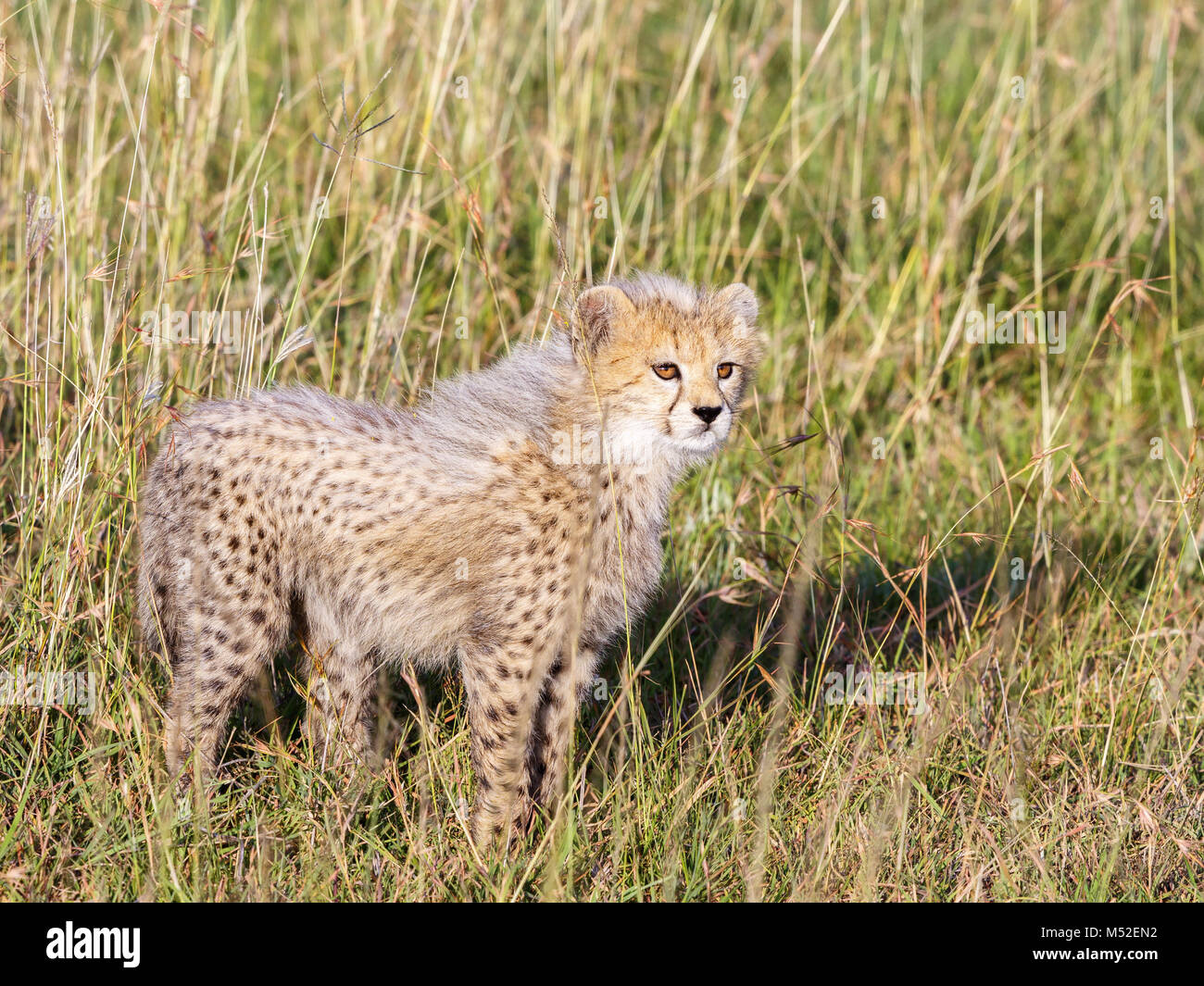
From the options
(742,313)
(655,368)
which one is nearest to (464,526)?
(655,368)

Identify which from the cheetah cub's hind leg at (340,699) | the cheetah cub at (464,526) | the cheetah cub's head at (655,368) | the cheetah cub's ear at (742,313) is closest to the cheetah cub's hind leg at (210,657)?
the cheetah cub at (464,526)

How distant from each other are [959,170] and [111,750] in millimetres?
3959

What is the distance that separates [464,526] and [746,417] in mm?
1750

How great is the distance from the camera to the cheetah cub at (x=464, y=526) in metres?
3.12

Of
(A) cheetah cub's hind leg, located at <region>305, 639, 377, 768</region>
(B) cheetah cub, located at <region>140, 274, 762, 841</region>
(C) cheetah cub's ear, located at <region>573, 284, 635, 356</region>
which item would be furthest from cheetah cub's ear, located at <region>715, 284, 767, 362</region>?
(A) cheetah cub's hind leg, located at <region>305, 639, 377, 768</region>

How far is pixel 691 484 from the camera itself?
4395mm

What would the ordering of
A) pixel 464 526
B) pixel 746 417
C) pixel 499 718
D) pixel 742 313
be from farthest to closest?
1. pixel 746 417
2. pixel 742 313
3. pixel 464 526
4. pixel 499 718

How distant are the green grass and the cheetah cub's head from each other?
374 mm

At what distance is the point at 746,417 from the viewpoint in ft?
15.4

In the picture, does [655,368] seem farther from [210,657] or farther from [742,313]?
[210,657]

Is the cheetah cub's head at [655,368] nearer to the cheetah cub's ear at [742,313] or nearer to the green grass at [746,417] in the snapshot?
the cheetah cub's ear at [742,313]

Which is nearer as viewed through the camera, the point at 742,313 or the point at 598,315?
the point at 598,315

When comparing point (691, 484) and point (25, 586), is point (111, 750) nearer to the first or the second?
point (25, 586)

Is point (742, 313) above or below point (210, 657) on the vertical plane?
above
